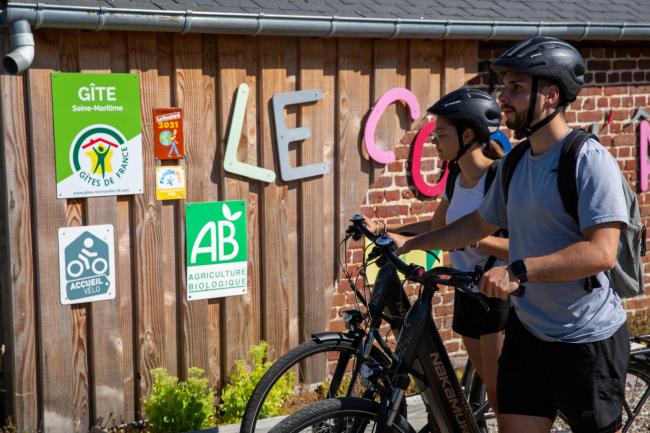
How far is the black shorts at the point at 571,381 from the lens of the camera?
3135 mm

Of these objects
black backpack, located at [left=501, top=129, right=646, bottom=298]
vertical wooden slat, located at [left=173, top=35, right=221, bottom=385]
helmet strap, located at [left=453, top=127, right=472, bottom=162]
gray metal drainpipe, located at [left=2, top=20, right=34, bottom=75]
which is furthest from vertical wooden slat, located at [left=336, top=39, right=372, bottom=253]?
black backpack, located at [left=501, top=129, right=646, bottom=298]

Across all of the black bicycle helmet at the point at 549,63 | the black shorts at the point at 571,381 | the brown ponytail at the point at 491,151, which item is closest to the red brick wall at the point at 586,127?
the brown ponytail at the point at 491,151

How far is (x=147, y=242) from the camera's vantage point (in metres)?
5.54

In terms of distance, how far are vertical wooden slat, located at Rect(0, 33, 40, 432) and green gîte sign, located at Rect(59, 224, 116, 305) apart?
0.59 ft

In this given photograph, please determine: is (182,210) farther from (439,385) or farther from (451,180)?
(439,385)

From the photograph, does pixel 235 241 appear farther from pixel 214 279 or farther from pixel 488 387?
pixel 488 387

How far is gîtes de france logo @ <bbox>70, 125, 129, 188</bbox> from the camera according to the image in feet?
17.3

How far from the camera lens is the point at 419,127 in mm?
6555

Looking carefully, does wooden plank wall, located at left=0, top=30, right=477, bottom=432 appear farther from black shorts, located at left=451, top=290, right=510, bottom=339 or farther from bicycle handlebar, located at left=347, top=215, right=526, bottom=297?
black shorts, located at left=451, top=290, right=510, bottom=339

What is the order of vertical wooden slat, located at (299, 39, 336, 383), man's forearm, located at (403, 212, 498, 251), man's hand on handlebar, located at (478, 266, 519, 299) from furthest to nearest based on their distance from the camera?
1. vertical wooden slat, located at (299, 39, 336, 383)
2. man's forearm, located at (403, 212, 498, 251)
3. man's hand on handlebar, located at (478, 266, 519, 299)

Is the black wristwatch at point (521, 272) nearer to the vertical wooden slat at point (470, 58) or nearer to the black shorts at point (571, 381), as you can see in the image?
the black shorts at point (571, 381)

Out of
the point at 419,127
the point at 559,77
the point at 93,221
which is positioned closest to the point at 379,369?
the point at 559,77

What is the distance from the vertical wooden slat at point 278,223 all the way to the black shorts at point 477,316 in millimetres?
2002

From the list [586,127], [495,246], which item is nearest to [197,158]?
[495,246]
